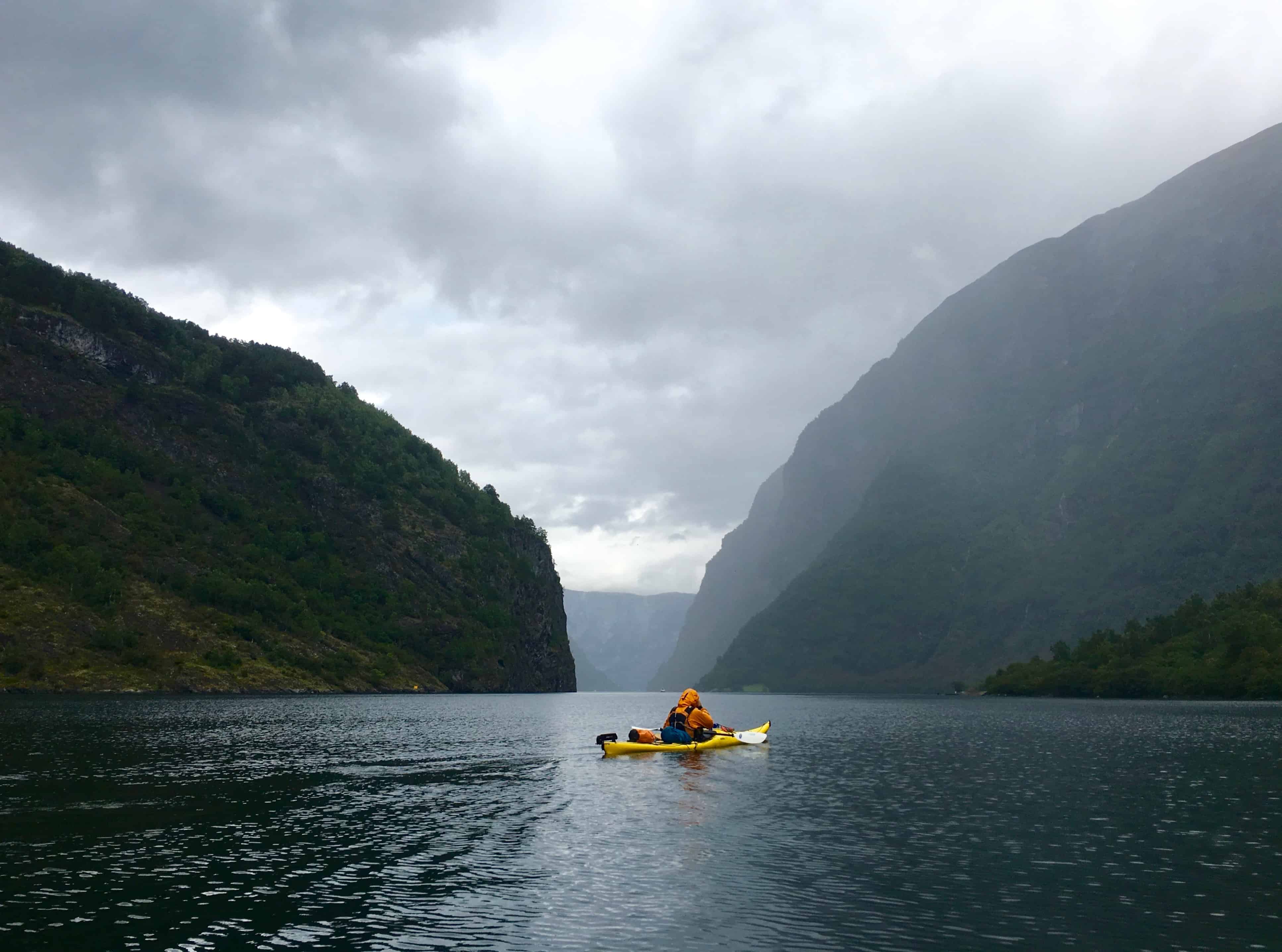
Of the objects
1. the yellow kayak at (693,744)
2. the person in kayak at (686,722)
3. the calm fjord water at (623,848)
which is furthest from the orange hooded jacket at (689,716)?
the calm fjord water at (623,848)

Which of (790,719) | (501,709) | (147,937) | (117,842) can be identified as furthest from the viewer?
(501,709)

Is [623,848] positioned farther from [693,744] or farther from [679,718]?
[679,718]

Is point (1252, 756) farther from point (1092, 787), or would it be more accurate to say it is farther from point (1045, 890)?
point (1045, 890)

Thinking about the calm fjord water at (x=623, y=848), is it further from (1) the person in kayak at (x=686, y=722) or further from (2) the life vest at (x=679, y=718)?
(2) the life vest at (x=679, y=718)

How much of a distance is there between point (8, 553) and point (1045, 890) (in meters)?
178

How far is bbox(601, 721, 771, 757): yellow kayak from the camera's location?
264 ft

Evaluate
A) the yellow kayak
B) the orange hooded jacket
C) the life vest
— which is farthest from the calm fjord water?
the orange hooded jacket

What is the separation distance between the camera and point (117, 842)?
35.6 m

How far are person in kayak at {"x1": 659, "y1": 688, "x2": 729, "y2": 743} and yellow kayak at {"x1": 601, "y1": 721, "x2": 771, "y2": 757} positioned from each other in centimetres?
65

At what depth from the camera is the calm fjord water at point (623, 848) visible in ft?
85.5

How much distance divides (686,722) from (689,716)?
0.78 metres

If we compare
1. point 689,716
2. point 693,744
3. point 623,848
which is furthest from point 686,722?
point 623,848

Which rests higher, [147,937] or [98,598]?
[98,598]

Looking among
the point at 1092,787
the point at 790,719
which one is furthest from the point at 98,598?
the point at 1092,787
